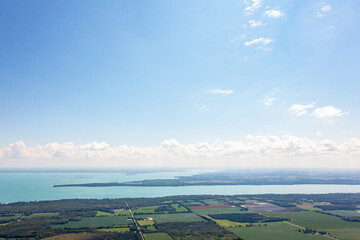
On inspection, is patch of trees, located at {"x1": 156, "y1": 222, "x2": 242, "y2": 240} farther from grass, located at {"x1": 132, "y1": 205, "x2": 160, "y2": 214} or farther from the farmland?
grass, located at {"x1": 132, "y1": 205, "x2": 160, "y2": 214}

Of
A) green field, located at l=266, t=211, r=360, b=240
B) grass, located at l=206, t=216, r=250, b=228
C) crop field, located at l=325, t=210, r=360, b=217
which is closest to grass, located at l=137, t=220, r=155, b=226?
grass, located at l=206, t=216, r=250, b=228

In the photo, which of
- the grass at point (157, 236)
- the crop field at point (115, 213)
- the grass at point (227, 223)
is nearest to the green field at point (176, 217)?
the grass at point (227, 223)

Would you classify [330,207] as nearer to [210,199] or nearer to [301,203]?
[301,203]

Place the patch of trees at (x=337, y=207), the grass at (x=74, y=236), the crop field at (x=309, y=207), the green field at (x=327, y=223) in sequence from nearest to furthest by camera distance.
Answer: the grass at (x=74, y=236), the green field at (x=327, y=223), the crop field at (x=309, y=207), the patch of trees at (x=337, y=207)

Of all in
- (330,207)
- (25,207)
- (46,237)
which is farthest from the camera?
(330,207)

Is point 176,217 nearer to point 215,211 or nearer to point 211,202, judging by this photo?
point 215,211

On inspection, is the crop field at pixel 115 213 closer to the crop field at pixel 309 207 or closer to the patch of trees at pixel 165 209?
the patch of trees at pixel 165 209

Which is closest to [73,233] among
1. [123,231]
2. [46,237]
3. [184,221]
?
[46,237]
